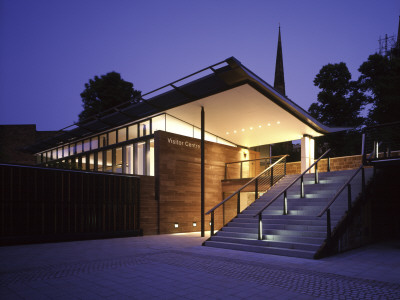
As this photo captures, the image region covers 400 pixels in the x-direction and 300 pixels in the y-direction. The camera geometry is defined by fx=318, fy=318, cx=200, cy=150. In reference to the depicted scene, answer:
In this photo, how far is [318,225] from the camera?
8.84m

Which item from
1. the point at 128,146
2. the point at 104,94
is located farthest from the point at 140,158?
the point at 104,94

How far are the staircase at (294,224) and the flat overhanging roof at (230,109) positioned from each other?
13.0ft

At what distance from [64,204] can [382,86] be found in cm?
2429

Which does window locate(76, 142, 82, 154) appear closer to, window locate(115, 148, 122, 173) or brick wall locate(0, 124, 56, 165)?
window locate(115, 148, 122, 173)

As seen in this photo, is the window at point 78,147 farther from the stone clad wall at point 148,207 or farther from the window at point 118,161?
the stone clad wall at point 148,207

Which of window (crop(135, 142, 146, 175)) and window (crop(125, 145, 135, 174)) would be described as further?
window (crop(125, 145, 135, 174))

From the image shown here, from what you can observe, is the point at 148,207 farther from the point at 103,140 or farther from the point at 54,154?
the point at 54,154

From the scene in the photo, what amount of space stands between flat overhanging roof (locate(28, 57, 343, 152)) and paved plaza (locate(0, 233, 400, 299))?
6527 mm

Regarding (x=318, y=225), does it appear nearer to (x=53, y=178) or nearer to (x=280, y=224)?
(x=280, y=224)

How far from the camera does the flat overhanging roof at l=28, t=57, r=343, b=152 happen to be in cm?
1231

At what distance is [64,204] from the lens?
11.9 m

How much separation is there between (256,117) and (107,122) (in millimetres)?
7997

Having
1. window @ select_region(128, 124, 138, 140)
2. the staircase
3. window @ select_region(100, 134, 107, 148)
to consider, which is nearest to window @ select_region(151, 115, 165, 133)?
window @ select_region(128, 124, 138, 140)

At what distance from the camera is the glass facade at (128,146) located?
51.3 feet
